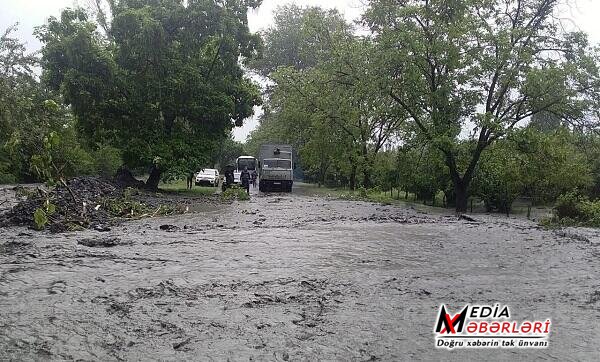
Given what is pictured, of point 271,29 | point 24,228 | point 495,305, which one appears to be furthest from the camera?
point 271,29

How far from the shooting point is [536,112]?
23.5m

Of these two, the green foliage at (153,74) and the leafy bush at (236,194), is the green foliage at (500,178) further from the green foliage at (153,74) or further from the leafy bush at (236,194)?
the green foliage at (153,74)

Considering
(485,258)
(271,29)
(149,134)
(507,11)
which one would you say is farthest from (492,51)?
(271,29)

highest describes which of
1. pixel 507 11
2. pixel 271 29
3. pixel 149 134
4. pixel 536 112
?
pixel 271 29

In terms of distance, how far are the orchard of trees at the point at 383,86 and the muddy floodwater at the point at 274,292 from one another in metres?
10.9

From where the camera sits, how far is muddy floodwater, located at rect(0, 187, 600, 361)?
5.43m

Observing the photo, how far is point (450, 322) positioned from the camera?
6.31m

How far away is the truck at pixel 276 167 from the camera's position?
36625 mm

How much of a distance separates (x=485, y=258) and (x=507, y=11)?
61.3ft

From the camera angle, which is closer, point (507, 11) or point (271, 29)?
point (507, 11)

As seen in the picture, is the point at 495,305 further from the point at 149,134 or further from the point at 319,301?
the point at 149,134

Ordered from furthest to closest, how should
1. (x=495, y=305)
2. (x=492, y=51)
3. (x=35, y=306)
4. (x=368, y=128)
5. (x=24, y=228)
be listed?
1. (x=368, y=128)
2. (x=492, y=51)
3. (x=24, y=228)
4. (x=495, y=305)
5. (x=35, y=306)

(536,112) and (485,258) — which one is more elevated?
(536,112)

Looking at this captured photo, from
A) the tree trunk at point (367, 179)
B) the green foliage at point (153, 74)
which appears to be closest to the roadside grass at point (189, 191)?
the green foliage at point (153, 74)
